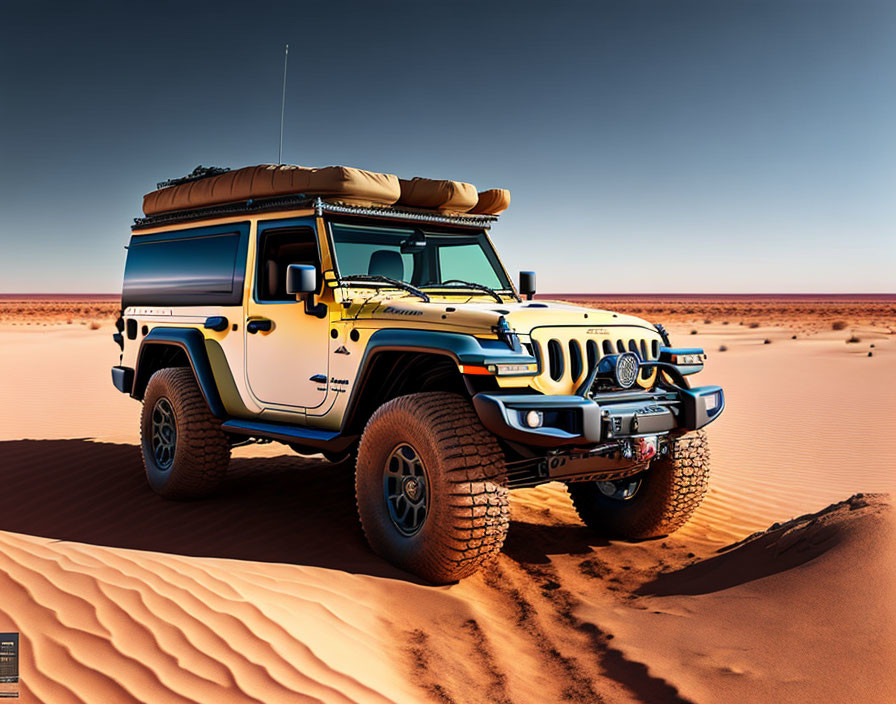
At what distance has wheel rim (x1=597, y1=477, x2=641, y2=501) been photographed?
245 inches

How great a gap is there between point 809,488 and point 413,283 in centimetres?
555

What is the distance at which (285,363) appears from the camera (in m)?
6.11

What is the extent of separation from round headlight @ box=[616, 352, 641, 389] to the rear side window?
10.8ft

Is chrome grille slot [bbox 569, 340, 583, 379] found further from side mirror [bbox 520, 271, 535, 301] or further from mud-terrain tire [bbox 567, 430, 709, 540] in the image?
side mirror [bbox 520, 271, 535, 301]

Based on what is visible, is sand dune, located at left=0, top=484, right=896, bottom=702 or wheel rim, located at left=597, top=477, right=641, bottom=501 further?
wheel rim, located at left=597, top=477, right=641, bottom=501

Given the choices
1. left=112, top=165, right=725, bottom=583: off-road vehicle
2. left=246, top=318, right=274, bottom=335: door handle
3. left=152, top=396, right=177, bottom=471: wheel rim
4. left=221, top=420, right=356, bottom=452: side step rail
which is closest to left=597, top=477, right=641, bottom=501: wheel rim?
left=112, top=165, right=725, bottom=583: off-road vehicle

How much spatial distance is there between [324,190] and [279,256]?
861 mm

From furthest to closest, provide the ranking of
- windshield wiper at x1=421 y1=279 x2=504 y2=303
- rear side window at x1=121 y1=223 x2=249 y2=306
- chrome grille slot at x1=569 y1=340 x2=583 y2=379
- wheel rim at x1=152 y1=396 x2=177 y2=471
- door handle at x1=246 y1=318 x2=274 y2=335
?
wheel rim at x1=152 y1=396 x2=177 y2=471 → rear side window at x1=121 y1=223 x2=249 y2=306 → windshield wiper at x1=421 y1=279 x2=504 y2=303 → door handle at x1=246 y1=318 x2=274 y2=335 → chrome grille slot at x1=569 y1=340 x2=583 y2=379

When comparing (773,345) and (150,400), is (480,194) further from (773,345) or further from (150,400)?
(773,345)

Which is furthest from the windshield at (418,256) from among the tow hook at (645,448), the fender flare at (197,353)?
the tow hook at (645,448)

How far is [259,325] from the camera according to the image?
247 inches

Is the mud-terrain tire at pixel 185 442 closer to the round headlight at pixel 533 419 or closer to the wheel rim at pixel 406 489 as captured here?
the wheel rim at pixel 406 489

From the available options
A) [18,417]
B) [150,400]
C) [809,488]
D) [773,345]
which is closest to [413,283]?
[150,400]

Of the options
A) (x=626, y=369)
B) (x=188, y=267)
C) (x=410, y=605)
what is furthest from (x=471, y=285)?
(x=410, y=605)
